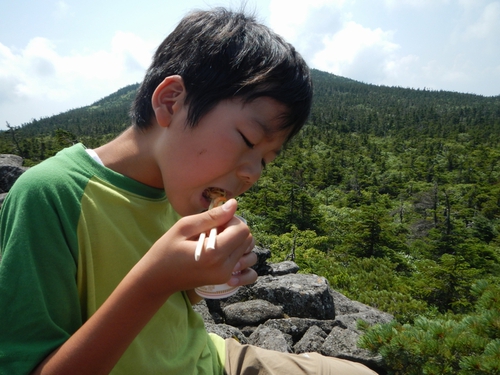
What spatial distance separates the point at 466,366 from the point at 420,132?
5868 centimetres

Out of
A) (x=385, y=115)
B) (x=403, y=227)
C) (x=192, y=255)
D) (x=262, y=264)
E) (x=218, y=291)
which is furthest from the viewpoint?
(x=385, y=115)

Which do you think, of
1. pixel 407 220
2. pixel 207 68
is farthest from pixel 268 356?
pixel 407 220

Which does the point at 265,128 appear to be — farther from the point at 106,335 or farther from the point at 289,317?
the point at 289,317

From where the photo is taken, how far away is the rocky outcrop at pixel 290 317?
302 centimetres

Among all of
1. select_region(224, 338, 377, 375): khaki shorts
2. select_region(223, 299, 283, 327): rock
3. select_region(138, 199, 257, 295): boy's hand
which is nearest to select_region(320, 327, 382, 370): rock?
select_region(223, 299, 283, 327): rock

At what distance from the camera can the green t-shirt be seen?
0.80m

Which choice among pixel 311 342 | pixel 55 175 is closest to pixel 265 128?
pixel 55 175

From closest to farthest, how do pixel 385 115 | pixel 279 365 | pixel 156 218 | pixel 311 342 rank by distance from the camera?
pixel 156 218
pixel 279 365
pixel 311 342
pixel 385 115

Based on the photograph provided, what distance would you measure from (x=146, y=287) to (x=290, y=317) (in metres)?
3.61

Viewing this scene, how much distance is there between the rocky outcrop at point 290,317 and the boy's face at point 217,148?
7.19 ft

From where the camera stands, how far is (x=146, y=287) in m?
0.83

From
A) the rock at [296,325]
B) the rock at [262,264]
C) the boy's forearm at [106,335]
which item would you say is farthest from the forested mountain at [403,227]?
the rock at [262,264]

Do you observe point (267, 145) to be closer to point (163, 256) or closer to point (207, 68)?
point (207, 68)

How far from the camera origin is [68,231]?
898mm
